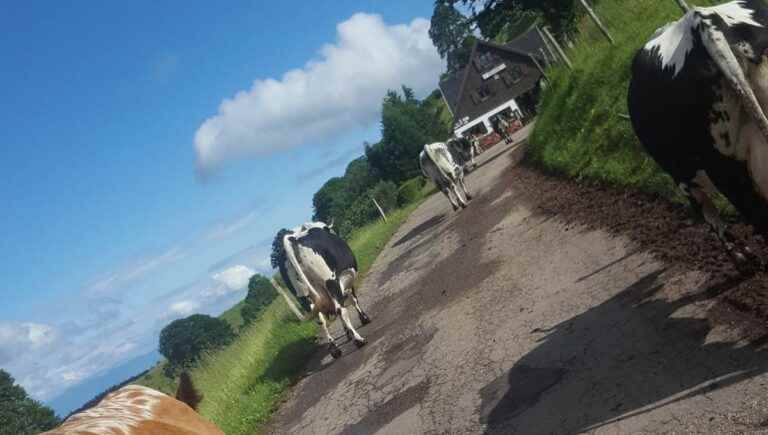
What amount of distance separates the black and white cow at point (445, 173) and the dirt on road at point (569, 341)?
8.21 m

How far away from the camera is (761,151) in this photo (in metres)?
4.11

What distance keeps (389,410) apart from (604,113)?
7846mm

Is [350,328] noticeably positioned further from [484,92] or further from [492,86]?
[484,92]

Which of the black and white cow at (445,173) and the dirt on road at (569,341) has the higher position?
the black and white cow at (445,173)

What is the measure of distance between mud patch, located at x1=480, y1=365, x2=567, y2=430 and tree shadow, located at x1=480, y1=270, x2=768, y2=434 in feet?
0.03

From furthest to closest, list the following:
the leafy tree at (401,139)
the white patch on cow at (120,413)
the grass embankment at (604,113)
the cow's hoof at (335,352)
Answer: the leafy tree at (401,139) < the cow's hoof at (335,352) < the grass embankment at (604,113) < the white patch on cow at (120,413)

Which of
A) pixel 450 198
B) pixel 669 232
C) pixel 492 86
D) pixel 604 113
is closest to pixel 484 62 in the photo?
pixel 492 86

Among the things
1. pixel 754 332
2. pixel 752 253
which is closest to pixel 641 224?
pixel 752 253

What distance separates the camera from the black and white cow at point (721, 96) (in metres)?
4.12

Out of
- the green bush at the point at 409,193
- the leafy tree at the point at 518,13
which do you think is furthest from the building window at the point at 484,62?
the leafy tree at the point at 518,13

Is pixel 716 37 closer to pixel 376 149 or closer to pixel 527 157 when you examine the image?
pixel 527 157

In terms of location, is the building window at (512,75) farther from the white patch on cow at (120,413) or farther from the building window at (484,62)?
the white patch on cow at (120,413)

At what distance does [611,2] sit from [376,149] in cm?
3872

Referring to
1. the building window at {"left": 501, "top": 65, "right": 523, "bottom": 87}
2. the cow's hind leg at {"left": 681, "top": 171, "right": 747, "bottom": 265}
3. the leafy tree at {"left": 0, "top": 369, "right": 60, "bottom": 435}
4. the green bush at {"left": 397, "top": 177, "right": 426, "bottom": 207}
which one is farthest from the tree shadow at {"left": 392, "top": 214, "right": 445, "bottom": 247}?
the building window at {"left": 501, "top": 65, "right": 523, "bottom": 87}
